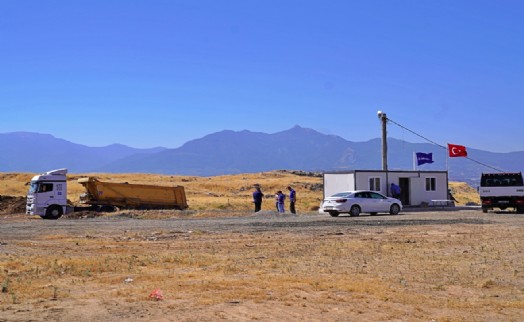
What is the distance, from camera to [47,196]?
1432 inches

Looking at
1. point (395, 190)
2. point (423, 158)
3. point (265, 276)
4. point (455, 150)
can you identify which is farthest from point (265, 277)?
point (455, 150)

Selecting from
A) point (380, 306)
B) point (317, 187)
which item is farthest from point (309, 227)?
point (317, 187)

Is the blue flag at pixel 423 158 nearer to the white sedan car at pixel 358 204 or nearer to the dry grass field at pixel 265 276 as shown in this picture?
the white sedan car at pixel 358 204

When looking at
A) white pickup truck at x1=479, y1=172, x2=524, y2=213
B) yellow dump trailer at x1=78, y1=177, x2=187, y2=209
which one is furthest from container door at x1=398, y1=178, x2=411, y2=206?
yellow dump trailer at x1=78, y1=177, x2=187, y2=209

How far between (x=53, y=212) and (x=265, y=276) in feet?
90.0

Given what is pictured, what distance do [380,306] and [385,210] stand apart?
26.7 metres

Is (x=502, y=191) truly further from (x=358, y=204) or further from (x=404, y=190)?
(x=358, y=204)

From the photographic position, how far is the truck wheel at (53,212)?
36366 mm

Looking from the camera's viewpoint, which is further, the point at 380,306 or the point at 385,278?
the point at 385,278

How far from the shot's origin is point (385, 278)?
466 inches

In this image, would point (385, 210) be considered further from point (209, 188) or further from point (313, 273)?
point (209, 188)

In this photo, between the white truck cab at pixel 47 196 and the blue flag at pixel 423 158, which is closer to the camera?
the white truck cab at pixel 47 196

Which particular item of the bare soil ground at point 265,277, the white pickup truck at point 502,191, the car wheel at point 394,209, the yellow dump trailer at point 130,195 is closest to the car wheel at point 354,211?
the car wheel at point 394,209

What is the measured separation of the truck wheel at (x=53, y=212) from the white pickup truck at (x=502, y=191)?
2502cm
